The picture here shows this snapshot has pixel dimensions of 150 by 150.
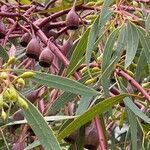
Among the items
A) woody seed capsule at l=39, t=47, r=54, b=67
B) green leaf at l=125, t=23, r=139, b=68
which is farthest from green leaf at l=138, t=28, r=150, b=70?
woody seed capsule at l=39, t=47, r=54, b=67

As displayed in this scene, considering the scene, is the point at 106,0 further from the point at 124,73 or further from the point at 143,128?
the point at 143,128

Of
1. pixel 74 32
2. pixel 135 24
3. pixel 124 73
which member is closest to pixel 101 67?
pixel 124 73

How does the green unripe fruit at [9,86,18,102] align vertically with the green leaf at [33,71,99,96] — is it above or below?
above

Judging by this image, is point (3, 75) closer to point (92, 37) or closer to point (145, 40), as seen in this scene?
point (92, 37)

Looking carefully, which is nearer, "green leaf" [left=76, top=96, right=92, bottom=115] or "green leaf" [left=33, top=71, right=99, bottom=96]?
"green leaf" [left=33, top=71, right=99, bottom=96]

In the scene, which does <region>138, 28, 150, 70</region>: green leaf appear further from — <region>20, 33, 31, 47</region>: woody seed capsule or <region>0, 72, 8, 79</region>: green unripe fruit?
<region>0, 72, 8, 79</region>: green unripe fruit

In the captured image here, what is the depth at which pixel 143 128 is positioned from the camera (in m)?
1.45

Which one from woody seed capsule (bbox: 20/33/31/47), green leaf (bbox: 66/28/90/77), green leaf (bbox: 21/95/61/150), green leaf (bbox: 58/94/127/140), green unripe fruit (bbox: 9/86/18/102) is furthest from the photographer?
woody seed capsule (bbox: 20/33/31/47)

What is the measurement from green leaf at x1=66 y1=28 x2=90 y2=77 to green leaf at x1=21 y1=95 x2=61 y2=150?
0.20 meters

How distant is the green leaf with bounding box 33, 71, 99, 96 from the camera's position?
1209mm

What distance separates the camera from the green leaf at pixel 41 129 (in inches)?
44.0

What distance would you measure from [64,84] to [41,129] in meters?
0.12

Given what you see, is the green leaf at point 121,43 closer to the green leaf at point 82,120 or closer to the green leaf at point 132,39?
the green leaf at point 132,39

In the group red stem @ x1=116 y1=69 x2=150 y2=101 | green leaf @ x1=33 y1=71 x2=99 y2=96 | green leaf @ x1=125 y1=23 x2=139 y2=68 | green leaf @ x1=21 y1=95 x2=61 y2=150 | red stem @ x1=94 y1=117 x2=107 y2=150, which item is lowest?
red stem @ x1=94 y1=117 x2=107 y2=150
